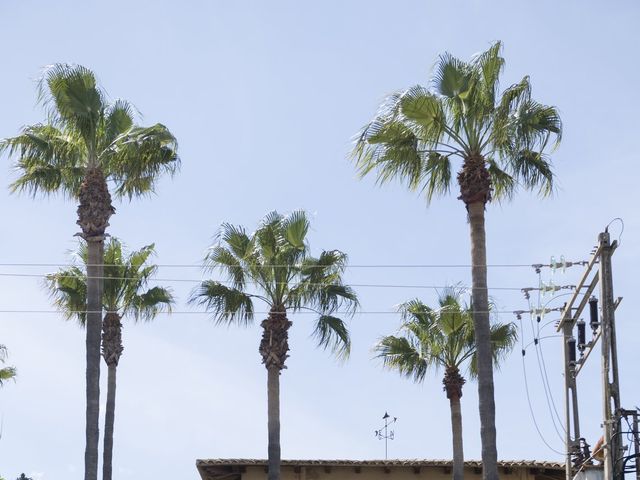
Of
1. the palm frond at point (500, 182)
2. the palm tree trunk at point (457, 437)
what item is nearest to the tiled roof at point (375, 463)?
the palm tree trunk at point (457, 437)

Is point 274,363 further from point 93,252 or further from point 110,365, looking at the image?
point 110,365

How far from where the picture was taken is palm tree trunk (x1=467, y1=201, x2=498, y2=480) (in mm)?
27812

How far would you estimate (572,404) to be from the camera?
30.6m

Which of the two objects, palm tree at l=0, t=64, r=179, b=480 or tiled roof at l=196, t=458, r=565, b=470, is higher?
palm tree at l=0, t=64, r=179, b=480

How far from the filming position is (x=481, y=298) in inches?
1118

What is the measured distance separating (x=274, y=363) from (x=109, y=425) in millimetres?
6488

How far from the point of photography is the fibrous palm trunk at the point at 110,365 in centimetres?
3938

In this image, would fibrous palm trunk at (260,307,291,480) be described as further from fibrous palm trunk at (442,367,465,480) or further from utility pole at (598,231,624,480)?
utility pole at (598,231,624,480)

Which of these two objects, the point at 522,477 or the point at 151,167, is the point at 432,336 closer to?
the point at 522,477

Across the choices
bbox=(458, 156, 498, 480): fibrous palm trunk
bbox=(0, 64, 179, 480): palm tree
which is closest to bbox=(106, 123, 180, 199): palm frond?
bbox=(0, 64, 179, 480): palm tree

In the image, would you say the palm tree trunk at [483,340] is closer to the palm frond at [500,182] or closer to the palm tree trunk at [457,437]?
the palm frond at [500,182]

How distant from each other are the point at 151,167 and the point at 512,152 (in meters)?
8.75

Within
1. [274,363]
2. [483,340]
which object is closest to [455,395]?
[274,363]

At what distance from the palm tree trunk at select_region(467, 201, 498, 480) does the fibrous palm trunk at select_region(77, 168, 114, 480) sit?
8442 millimetres
